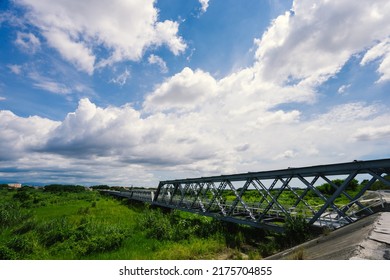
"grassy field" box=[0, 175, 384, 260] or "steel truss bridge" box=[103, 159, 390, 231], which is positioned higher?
"steel truss bridge" box=[103, 159, 390, 231]

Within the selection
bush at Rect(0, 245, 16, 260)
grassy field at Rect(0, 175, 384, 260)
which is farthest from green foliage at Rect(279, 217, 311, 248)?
bush at Rect(0, 245, 16, 260)

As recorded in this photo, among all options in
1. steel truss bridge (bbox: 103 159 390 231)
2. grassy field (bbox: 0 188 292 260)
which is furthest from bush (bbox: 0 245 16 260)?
steel truss bridge (bbox: 103 159 390 231)

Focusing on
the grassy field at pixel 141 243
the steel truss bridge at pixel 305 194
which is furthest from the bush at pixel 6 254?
the steel truss bridge at pixel 305 194

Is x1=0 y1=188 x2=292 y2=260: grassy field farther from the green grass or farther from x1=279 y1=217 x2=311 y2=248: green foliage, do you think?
x1=279 y1=217 x2=311 y2=248: green foliage

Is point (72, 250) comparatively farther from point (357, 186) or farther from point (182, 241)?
point (357, 186)

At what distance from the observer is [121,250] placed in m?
15.1

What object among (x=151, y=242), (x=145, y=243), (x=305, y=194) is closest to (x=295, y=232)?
(x=305, y=194)

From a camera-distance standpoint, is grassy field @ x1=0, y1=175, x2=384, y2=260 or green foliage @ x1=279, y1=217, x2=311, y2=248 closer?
green foliage @ x1=279, y1=217, x2=311, y2=248

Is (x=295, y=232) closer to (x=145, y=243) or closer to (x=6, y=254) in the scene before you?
(x=145, y=243)

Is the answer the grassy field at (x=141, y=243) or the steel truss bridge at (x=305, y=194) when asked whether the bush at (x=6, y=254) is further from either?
the steel truss bridge at (x=305, y=194)

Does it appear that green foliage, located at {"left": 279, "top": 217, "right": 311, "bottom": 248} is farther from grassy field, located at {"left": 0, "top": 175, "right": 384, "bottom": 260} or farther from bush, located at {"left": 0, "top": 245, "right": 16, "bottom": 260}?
bush, located at {"left": 0, "top": 245, "right": 16, "bottom": 260}

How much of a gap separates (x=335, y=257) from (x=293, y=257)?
1.30m
